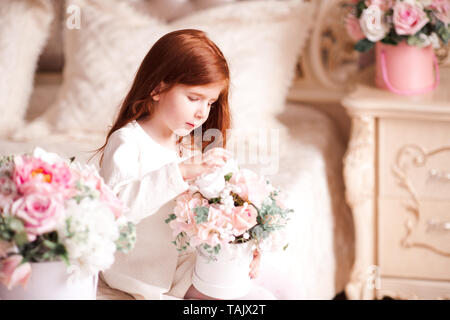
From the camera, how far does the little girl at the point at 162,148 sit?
2.98 feet

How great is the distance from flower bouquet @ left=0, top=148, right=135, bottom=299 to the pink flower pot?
121 cm

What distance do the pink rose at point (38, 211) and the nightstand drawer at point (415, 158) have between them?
123 cm

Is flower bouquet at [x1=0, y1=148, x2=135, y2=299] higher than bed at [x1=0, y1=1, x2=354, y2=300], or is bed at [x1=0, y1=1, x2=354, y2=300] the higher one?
flower bouquet at [x1=0, y1=148, x2=135, y2=299]

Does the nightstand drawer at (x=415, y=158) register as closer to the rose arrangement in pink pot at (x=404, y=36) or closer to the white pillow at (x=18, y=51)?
the rose arrangement in pink pot at (x=404, y=36)

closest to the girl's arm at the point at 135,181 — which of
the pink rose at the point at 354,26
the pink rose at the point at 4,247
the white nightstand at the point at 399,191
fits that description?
the pink rose at the point at 4,247

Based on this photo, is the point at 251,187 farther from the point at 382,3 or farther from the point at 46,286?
the point at 382,3

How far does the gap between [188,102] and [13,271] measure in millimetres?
372

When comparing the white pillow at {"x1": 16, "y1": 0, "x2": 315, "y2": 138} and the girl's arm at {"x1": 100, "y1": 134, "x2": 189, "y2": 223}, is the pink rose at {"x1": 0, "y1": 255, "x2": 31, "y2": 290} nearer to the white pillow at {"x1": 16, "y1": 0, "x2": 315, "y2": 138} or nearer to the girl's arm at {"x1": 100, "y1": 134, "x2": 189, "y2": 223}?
the girl's arm at {"x1": 100, "y1": 134, "x2": 189, "y2": 223}

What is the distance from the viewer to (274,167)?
1.68m

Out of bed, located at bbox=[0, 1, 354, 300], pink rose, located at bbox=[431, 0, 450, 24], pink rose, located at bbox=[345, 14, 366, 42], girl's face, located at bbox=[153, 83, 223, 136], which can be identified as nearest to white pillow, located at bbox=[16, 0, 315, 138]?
bed, located at bbox=[0, 1, 354, 300]

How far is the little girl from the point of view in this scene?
2.98ft

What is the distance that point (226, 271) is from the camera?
979 mm
